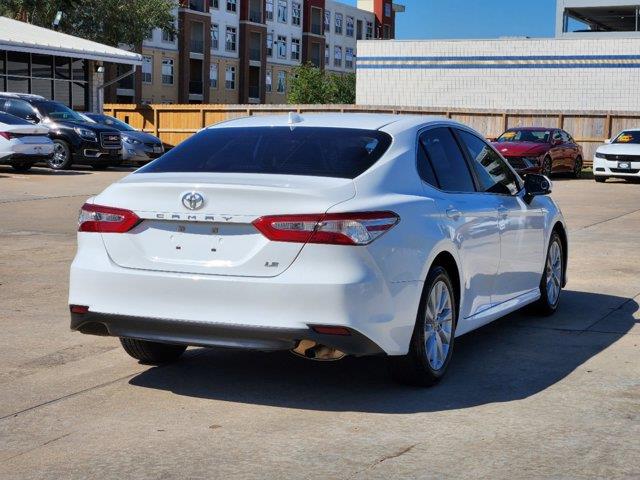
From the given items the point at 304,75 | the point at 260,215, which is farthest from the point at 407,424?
the point at 304,75

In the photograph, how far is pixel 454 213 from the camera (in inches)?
252

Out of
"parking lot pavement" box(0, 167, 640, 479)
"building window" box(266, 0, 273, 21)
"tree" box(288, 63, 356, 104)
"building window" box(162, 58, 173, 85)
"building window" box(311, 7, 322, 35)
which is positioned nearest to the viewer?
"parking lot pavement" box(0, 167, 640, 479)

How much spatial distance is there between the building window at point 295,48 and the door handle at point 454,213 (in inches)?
3151

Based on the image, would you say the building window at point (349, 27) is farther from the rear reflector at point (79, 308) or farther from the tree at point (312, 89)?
the rear reflector at point (79, 308)

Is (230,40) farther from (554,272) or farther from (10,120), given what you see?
(554,272)

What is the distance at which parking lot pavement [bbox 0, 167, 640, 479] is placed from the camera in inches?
184

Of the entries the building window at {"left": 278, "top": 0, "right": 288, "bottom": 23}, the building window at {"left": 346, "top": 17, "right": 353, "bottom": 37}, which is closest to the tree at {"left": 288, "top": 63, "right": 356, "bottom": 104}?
the building window at {"left": 278, "top": 0, "right": 288, "bottom": 23}

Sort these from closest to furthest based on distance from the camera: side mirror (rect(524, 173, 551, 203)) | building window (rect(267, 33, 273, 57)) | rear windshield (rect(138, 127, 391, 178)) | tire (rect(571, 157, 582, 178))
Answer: rear windshield (rect(138, 127, 391, 178)) → side mirror (rect(524, 173, 551, 203)) → tire (rect(571, 157, 582, 178)) → building window (rect(267, 33, 273, 57))

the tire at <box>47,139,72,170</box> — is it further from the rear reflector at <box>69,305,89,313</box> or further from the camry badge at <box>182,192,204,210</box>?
the camry badge at <box>182,192,204,210</box>

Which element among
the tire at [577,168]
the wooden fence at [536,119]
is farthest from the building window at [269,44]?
the tire at [577,168]

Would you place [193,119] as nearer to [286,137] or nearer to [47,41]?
[47,41]

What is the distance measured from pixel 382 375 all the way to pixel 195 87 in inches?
2699

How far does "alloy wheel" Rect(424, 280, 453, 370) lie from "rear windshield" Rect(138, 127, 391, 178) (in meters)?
0.84

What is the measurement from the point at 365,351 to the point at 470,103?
1692 inches
